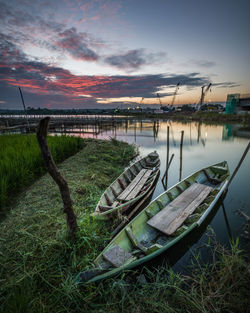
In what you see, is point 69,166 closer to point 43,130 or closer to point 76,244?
point 76,244

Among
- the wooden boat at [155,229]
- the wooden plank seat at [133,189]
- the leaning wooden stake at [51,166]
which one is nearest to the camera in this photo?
the leaning wooden stake at [51,166]

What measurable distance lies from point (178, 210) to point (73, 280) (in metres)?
3.36

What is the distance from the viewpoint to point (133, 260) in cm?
282

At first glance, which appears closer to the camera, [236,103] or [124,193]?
[124,193]

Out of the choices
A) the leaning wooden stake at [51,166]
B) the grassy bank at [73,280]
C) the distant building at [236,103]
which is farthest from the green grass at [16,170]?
the distant building at [236,103]

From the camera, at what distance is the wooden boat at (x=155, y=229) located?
2.76 metres

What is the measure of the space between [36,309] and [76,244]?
108 centimetres

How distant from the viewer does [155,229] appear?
408 cm

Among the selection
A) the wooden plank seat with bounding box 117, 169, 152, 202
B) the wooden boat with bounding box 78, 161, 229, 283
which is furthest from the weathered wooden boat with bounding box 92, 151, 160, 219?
the wooden boat with bounding box 78, 161, 229, 283

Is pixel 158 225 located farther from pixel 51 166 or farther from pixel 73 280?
pixel 51 166

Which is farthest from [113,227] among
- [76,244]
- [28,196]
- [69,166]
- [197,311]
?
[69,166]

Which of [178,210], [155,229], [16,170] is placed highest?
[16,170]

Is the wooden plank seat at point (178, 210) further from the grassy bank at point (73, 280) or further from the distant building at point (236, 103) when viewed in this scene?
the distant building at point (236, 103)

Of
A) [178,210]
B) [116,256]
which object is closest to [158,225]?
[178,210]
